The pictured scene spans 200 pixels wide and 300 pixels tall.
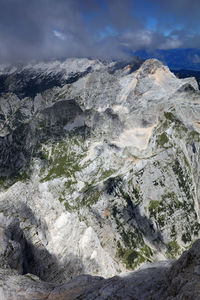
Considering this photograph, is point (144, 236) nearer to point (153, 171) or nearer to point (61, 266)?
point (153, 171)

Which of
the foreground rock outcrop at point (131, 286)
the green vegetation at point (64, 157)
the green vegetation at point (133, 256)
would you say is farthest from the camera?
the green vegetation at point (64, 157)

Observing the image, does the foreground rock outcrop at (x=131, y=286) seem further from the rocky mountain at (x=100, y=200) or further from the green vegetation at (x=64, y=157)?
the green vegetation at (x=64, y=157)

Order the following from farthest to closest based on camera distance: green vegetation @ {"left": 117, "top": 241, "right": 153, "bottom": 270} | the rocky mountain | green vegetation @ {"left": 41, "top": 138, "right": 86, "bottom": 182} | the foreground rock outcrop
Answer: green vegetation @ {"left": 41, "top": 138, "right": 86, "bottom": 182}, green vegetation @ {"left": 117, "top": 241, "right": 153, "bottom": 270}, the rocky mountain, the foreground rock outcrop

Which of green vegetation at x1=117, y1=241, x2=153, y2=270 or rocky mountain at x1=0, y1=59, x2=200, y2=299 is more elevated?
rocky mountain at x1=0, y1=59, x2=200, y2=299

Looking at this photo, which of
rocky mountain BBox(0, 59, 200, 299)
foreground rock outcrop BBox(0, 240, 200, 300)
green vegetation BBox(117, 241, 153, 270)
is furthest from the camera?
green vegetation BBox(117, 241, 153, 270)

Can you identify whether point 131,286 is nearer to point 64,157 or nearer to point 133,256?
point 133,256

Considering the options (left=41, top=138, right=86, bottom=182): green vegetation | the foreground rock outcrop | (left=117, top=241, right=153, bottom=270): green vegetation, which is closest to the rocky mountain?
the foreground rock outcrop

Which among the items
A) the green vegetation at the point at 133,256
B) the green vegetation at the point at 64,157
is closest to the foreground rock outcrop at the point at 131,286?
the green vegetation at the point at 133,256

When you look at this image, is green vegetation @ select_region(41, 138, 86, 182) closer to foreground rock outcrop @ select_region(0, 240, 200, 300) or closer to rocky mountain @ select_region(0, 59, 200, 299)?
rocky mountain @ select_region(0, 59, 200, 299)

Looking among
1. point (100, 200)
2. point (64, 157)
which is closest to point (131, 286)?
point (100, 200)
